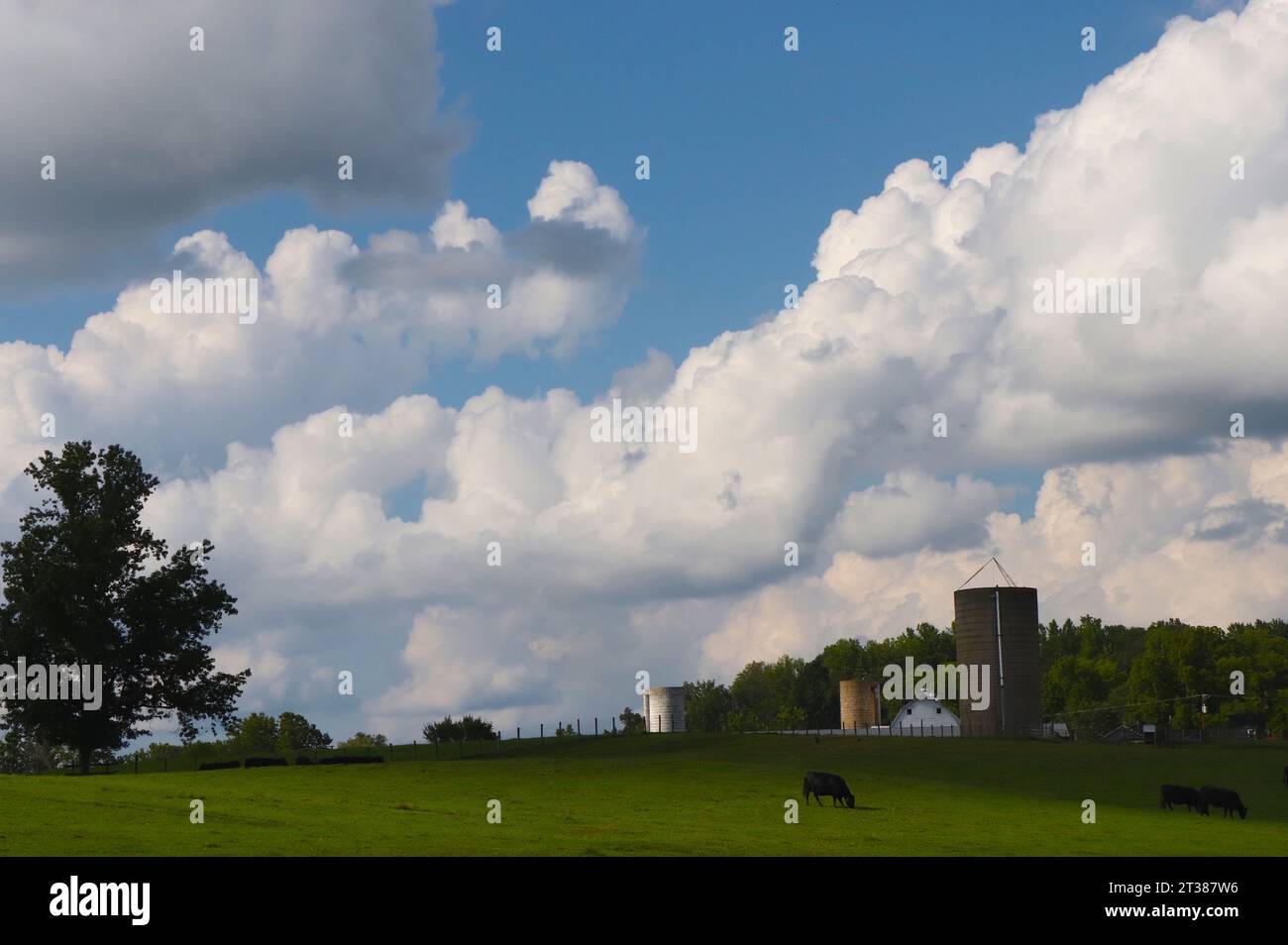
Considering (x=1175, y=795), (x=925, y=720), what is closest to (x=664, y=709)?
(x=925, y=720)

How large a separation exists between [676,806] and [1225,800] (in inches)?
941

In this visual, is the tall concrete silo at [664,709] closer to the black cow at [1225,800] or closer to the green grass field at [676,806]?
the green grass field at [676,806]

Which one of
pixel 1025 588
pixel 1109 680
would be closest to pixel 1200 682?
pixel 1109 680

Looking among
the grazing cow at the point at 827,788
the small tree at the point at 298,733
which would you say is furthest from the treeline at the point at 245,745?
the grazing cow at the point at 827,788

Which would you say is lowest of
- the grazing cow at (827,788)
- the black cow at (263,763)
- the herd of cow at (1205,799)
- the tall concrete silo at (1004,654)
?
the herd of cow at (1205,799)

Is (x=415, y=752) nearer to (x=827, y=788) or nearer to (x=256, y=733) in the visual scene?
(x=827, y=788)

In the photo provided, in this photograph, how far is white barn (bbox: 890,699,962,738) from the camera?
13700 cm

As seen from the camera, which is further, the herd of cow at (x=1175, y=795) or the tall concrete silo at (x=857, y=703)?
the tall concrete silo at (x=857, y=703)

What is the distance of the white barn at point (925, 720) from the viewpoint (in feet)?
449

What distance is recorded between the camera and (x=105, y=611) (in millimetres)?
91875

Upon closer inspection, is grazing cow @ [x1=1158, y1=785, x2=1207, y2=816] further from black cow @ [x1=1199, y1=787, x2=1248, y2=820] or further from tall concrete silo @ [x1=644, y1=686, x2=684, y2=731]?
tall concrete silo @ [x1=644, y1=686, x2=684, y2=731]

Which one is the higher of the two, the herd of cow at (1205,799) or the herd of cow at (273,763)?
the herd of cow at (273,763)

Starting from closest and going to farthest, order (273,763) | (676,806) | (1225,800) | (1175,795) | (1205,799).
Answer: (676,806)
(1225,800)
(1205,799)
(1175,795)
(273,763)
